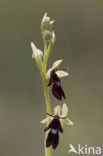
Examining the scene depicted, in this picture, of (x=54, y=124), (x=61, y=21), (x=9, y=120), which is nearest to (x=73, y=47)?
(x=61, y=21)

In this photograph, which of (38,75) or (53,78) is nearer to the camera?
(53,78)

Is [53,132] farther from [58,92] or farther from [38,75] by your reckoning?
[38,75]

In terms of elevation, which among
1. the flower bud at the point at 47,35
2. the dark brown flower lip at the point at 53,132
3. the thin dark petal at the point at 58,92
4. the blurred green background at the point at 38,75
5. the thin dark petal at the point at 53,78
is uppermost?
the blurred green background at the point at 38,75

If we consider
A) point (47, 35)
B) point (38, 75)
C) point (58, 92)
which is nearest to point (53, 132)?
point (58, 92)

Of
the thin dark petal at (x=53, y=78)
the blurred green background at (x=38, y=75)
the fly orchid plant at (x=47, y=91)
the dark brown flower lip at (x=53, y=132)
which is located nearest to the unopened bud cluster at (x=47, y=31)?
the fly orchid plant at (x=47, y=91)

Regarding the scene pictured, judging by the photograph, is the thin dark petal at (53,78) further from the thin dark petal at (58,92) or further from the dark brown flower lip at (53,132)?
the dark brown flower lip at (53,132)

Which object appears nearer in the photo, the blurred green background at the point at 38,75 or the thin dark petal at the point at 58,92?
the thin dark petal at the point at 58,92

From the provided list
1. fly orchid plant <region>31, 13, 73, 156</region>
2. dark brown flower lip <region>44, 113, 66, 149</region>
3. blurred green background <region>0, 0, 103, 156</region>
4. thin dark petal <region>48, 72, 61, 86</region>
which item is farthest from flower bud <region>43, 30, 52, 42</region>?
blurred green background <region>0, 0, 103, 156</region>

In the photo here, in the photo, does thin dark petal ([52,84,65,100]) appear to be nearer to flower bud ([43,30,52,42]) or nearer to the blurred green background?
flower bud ([43,30,52,42])

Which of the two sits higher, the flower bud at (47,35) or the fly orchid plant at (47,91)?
the flower bud at (47,35)

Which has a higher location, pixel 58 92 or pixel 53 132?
pixel 58 92
